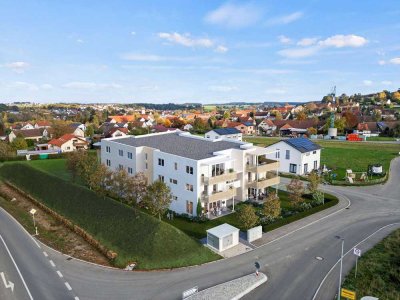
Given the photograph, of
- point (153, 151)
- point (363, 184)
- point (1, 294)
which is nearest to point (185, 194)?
point (153, 151)

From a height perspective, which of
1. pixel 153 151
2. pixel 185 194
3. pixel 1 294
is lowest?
pixel 1 294

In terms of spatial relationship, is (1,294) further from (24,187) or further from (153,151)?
(24,187)

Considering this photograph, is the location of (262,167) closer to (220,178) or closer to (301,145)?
(220,178)

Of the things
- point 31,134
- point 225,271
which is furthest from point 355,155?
point 31,134

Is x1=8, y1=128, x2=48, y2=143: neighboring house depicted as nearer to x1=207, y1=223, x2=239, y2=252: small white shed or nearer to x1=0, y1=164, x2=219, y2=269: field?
x1=0, y1=164, x2=219, y2=269: field

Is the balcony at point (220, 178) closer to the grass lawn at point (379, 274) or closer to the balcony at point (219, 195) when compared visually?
the balcony at point (219, 195)

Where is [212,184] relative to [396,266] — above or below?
above
